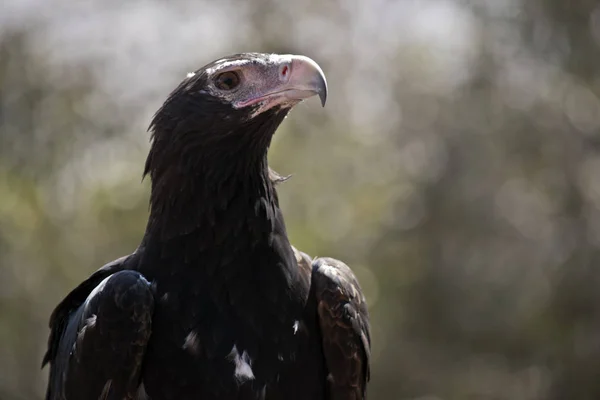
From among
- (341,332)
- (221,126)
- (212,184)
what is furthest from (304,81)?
(341,332)

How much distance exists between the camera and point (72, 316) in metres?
5.33

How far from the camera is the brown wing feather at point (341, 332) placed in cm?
500

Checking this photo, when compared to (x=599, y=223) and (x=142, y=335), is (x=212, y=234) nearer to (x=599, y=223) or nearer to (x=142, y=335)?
(x=142, y=335)

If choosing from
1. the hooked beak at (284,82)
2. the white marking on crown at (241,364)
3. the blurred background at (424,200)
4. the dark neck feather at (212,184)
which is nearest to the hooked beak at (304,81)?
the hooked beak at (284,82)

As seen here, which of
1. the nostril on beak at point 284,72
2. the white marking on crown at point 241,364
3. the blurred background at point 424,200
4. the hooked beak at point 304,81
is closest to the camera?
the white marking on crown at point 241,364

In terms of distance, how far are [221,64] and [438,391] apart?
1322 centimetres

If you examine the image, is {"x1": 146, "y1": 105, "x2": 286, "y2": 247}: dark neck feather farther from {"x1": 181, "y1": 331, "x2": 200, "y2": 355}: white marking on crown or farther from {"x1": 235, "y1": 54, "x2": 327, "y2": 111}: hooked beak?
{"x1": 181, "y1": 331, "x2": 200, "y2": 355}: white marking on crown

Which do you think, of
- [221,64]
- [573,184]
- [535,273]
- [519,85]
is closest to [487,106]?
[519,85]

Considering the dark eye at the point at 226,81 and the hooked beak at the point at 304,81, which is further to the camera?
the dark eye at the point at 226,81

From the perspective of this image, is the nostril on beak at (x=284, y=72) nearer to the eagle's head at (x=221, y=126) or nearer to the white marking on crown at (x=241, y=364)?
the eagle's head at (x=221, y=126)

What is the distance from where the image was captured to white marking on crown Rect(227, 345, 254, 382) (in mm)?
4570

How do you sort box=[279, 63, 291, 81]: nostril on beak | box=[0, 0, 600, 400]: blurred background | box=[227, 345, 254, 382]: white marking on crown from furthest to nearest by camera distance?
1. box=[0, 0, 600, 400]: blurred background
2. box=[279, 63, 291, 81]: nostril on beak
3. box=[227, 345, 254, 382]: white marking on crown

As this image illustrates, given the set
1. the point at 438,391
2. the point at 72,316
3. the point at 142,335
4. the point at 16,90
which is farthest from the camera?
the point at 16,90

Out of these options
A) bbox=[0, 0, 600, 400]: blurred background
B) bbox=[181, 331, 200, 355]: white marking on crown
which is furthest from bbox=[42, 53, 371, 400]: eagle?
bbox=[0, 0, 600, 400]: blurred background
